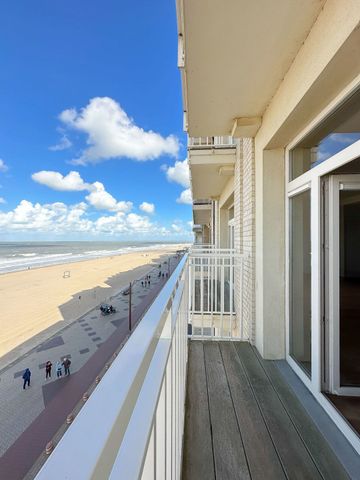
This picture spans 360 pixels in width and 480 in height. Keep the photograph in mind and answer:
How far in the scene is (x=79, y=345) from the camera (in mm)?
8984

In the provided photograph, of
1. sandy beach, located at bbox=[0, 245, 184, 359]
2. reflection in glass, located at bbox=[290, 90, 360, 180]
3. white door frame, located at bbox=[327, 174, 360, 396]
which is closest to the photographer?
reflection in glass, located at bbox=[290, 90, 360, 180]

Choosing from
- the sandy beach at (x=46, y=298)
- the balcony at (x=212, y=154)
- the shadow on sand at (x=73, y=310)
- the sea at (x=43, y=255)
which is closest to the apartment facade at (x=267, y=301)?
the balcony at (x=212, y=154)

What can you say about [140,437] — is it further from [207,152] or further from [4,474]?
[4,474]

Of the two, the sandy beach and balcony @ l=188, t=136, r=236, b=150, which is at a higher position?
balcony @ l=188, t=136, r=236, b=150

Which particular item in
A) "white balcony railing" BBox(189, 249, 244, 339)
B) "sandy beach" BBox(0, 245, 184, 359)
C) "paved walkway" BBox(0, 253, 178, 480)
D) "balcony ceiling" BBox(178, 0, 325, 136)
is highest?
"balcony ceiling" BBox(178, 0, 325, 136)

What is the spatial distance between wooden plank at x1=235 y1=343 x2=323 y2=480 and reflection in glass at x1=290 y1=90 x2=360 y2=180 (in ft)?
7.17

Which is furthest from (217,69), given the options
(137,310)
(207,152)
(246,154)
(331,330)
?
(137,310)

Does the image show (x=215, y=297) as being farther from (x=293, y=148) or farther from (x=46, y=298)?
(x=46, y=298)

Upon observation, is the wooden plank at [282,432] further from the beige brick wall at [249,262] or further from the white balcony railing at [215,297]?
the white balcony railing at [215,297]

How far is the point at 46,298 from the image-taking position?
1517 centimetres

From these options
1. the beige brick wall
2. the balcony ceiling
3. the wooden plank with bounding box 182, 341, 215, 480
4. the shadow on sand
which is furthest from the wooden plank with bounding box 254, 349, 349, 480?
the shadow on sand

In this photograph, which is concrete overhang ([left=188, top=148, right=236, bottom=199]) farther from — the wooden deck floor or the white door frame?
the wooden deck floor

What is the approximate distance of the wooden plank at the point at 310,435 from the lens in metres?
1.52

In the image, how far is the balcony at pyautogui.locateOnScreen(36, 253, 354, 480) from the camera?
359 millimetres
